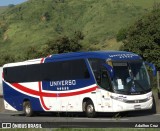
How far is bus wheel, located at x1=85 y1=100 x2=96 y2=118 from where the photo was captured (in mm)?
24906

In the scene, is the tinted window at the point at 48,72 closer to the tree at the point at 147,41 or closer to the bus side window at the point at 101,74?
the bus side window at the point at 101,74

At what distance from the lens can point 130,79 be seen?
23.9 meters

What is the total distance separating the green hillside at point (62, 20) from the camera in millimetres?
122000

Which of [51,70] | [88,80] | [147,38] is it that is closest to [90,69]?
[88,80]

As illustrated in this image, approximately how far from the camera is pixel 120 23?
121 metres

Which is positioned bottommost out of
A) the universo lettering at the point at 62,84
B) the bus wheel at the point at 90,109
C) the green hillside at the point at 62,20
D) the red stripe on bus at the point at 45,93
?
the bus wheel at the point at 90,109

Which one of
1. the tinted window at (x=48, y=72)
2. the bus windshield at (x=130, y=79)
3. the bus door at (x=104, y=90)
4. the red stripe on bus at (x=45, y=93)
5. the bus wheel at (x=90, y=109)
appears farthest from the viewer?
the tinted window at (x=48, y=72)

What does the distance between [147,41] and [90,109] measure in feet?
108

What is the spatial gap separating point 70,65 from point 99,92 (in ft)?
8.55

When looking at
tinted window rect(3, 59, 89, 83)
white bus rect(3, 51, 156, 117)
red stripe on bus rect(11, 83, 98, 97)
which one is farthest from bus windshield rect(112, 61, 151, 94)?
tinted window rect(3, 59, 89, 83)

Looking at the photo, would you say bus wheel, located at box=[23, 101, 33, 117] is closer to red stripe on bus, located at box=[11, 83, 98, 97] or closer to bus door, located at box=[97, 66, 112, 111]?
red stripe on bus, located at box=[11, 83, 98, 97]

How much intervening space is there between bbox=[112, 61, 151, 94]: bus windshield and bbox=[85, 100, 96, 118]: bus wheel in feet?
6.16

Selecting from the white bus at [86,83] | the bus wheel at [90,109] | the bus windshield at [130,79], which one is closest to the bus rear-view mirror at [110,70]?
the white bus at [86,83]

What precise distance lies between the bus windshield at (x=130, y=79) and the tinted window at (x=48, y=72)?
5.66 ft
